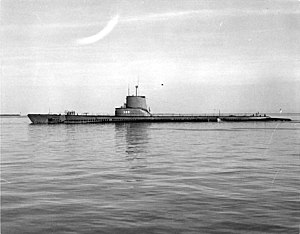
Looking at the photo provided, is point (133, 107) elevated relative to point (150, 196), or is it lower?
elevated

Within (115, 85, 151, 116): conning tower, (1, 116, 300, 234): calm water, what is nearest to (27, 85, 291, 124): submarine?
(115, 85, 151, 116): conning tower

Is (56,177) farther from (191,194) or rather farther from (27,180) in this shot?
(191,194)

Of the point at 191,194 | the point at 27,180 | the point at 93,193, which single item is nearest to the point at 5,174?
the point at 27,180

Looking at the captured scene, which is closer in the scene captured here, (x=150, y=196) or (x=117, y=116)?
(x=150, y=196)

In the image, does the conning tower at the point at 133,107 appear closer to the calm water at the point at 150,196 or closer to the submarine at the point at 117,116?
the submarine at the point at 117,116

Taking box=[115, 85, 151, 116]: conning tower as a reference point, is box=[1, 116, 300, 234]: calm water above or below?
below

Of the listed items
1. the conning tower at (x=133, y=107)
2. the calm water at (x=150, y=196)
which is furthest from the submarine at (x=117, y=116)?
the calm water at (x=150, y=196)

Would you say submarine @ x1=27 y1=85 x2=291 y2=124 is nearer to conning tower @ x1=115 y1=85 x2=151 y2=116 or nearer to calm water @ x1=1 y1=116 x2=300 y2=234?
conning tower @ x1=115 y1=85 x2=151 y2=116

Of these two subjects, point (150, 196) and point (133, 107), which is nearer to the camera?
point (150, 196)

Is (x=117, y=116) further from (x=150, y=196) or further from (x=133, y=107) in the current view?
(x=150, y=196)

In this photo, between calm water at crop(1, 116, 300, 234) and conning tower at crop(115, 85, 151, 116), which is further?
conning tower at crop(115, 85, 151, 116)

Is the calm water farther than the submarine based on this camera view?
No

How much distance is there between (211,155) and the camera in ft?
102

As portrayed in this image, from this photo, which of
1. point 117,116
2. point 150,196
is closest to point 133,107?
point 117,116
